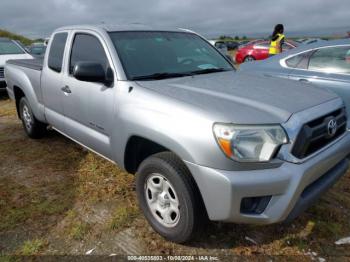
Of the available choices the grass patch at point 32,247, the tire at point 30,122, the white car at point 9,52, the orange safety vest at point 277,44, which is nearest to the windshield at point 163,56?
the grass patch at point 32,247

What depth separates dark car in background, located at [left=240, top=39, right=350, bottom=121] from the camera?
4332 millimetres

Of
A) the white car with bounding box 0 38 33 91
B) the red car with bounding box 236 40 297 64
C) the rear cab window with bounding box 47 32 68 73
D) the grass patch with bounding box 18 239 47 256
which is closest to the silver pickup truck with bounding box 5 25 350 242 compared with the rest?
the rear cab window with bounding box 47 32 68 73

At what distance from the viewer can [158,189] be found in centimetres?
281

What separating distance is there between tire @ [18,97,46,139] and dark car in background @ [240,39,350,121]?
3486mm

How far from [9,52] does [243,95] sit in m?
9.38

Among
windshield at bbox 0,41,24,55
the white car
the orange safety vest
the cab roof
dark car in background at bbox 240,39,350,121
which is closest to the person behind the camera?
the cab roof

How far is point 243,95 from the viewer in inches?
104

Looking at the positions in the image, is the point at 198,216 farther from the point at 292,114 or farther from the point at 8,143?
the point at 8,143

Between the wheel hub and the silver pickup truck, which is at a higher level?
the silver pickup truck

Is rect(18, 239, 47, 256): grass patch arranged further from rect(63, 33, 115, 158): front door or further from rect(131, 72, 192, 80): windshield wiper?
rect(131, 72, 192, 80): windshield wiper

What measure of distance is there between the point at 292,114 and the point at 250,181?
0.57m

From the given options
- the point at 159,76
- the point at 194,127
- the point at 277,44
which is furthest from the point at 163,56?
the point at 277,44

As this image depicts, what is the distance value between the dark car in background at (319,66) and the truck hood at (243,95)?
1405 mm

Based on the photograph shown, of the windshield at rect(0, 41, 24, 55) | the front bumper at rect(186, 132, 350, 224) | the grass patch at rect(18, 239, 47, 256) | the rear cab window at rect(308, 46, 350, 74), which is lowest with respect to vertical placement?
the grass patch at rect(18, 239, 47, 256)
